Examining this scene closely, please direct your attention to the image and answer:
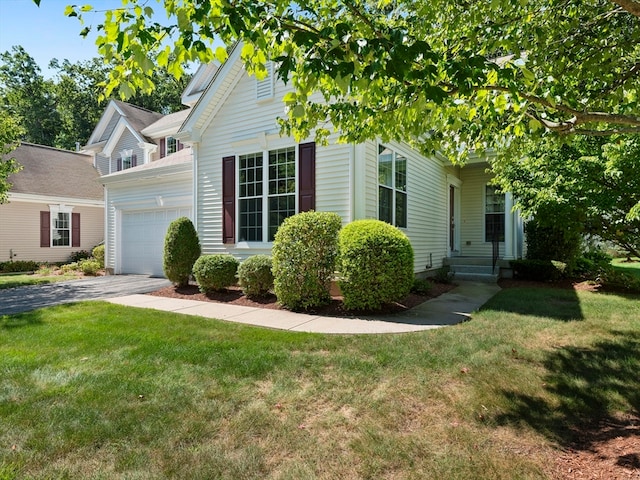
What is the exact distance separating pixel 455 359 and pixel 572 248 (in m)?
9.38

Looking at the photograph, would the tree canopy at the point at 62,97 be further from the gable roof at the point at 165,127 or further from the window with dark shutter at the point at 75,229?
the window with dark shutter at the point at 75,229

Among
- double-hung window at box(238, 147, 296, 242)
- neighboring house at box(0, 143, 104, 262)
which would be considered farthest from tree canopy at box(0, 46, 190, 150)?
double-hung window at box(238, 147, 296, 242)

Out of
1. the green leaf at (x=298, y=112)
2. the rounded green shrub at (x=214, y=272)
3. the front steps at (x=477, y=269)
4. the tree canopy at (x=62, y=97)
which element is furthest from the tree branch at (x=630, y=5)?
the tree canopy at (x=62, y=97)

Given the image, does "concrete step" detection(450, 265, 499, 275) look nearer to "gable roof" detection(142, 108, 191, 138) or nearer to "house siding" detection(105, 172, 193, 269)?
"house siding" detection(105, 172, 193, 269)

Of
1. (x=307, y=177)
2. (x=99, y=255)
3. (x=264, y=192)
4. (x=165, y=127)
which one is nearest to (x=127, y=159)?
(x=165, y=127)

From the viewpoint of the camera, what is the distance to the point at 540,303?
749cm

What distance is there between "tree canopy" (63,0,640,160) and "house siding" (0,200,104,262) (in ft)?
55.2

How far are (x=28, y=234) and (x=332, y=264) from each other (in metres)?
16.7

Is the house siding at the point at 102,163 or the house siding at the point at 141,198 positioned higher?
the house siding at the point at 102,163

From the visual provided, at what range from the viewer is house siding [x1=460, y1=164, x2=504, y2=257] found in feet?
44.4

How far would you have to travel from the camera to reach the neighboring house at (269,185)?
28.2ft

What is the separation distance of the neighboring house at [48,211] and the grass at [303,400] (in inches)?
544

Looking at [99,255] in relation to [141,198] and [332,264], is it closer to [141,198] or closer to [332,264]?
[141,198]

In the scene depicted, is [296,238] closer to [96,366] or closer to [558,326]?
[96,366]
